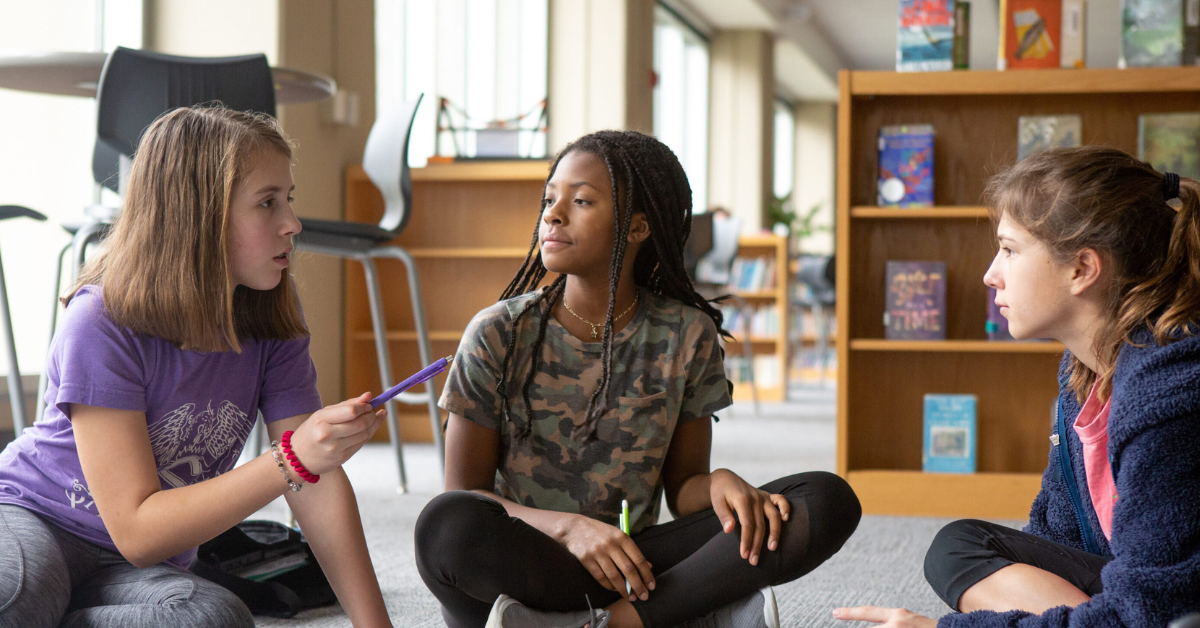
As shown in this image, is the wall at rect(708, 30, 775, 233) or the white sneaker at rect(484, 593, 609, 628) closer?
the white sneaker at rect(484, 593, 609, 628)

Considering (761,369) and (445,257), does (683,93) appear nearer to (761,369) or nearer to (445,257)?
(761,369)

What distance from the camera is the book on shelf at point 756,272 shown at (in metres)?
6.34

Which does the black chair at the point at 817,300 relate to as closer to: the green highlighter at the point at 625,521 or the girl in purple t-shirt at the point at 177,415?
the green highlighter at the point at 625,521

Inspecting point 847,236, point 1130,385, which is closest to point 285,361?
point 1130,385

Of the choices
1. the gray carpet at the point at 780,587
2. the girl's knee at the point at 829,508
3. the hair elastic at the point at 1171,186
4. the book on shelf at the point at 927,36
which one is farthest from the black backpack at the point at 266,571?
the book on shelf at the point at 927,36

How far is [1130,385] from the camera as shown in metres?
0.96

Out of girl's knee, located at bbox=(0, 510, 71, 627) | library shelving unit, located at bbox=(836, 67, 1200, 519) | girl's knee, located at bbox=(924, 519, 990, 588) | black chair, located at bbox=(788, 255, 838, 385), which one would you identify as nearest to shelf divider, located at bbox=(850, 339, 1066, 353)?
library shelving unit, located at bbox=(836, 67, 1200, 519)

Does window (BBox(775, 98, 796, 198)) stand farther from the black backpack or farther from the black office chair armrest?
the black backpack

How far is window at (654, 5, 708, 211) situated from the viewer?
24.0 feet

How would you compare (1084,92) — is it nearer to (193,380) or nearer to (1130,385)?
(1130,385)

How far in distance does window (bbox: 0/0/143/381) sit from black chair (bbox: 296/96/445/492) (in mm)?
827

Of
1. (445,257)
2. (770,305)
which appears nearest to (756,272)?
(770,305)

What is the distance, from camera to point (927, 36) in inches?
94.7

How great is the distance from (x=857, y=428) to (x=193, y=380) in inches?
70.6
